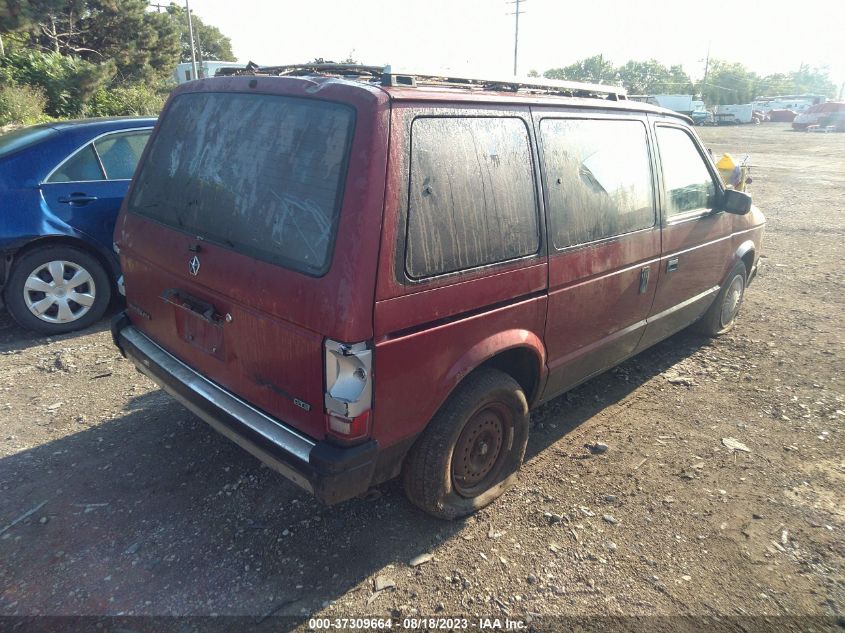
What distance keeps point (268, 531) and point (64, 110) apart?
2208cm

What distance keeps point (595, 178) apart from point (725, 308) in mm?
2729

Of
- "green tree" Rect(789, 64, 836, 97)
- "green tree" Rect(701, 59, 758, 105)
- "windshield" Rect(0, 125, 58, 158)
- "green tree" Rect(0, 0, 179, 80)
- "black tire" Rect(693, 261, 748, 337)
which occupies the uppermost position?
"green tree" Rect(789, 64, 836, 97)

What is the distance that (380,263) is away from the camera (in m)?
2.29

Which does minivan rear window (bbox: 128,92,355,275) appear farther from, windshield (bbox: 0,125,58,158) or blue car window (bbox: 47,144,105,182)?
windshield (bbox: 0,125,58,158)

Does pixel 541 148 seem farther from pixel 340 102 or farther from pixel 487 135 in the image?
pixel 340 102

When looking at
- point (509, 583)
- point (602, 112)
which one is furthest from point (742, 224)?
point (509, 583)

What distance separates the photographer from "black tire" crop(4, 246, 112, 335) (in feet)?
15.6

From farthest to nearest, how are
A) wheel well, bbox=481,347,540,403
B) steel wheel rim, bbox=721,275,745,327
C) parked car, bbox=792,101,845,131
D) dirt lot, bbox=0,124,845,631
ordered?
1. parked car, bbox=792,101,845,131
2. steel wheel rim, bbox=721,275,745,327
3. wheel well, bbox=481,347,540,403
4. dirt lot, bbox=0,124,845,631

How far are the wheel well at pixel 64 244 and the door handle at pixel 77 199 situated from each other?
12.0 inches

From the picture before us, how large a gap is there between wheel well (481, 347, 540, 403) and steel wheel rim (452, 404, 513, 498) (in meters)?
0.22

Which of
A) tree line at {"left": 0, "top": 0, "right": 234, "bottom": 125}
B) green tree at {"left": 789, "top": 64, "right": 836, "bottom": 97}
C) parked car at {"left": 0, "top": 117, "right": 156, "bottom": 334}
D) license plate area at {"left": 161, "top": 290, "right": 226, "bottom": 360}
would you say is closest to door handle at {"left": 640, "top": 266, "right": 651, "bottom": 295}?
license plate area at {"left": 161, "top": 290, "right": 226, "bottom": 360}

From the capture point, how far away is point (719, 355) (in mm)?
5168

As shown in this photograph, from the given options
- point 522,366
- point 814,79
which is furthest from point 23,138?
point 814,79

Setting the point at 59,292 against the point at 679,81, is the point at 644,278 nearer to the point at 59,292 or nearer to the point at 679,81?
the point at 59,292
